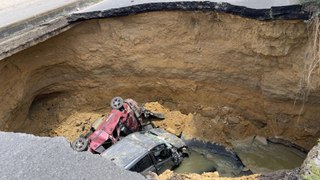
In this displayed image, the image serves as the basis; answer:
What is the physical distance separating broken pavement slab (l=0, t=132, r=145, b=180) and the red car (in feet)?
10.3

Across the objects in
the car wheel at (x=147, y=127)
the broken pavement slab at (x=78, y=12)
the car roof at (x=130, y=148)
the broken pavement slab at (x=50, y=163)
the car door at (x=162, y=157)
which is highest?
the broken pavement slab at (x=78, y=12)

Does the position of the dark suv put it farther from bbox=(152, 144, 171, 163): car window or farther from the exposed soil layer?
the exposed soil layer

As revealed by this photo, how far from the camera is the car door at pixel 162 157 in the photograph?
7.81 meters

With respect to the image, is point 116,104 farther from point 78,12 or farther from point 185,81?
point 78,12

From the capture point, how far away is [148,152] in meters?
7.64

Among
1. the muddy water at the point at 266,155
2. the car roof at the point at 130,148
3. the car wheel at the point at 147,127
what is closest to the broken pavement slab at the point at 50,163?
the car roof at the point at 130,148

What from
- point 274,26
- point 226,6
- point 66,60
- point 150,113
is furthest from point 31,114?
point 274,26

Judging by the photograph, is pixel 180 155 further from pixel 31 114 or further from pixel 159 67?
pixel 31 114

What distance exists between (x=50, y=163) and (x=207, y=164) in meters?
4.85

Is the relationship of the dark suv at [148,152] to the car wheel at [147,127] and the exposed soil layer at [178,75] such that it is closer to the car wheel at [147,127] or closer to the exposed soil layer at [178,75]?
the car wheel at [147,127]

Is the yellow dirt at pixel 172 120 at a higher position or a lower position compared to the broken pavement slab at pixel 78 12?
lower

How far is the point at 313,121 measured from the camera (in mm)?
8352

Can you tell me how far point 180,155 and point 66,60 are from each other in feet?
12.5

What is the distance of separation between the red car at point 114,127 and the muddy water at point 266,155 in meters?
2.28
